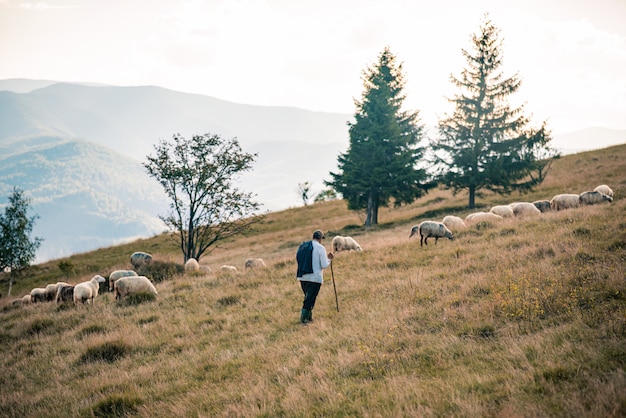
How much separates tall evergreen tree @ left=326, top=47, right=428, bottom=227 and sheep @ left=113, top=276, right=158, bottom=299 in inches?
753

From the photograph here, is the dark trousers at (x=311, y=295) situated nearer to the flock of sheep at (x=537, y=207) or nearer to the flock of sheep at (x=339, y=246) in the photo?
the flock of sheep at (x=339, y=246)

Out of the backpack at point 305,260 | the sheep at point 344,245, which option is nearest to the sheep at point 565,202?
the sheep at point 344,245

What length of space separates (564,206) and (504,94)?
12859 millimetres

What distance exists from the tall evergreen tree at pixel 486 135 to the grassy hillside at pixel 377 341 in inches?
561

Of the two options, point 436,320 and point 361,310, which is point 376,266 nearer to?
point 361,310

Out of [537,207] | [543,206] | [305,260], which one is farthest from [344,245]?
[543,206]

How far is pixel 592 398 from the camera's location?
3654 millimetres

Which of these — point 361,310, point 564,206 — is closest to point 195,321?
point 361,310

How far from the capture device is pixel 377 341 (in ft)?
20.8

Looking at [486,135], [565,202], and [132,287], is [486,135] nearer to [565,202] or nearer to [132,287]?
[565,202]

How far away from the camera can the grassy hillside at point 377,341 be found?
14.5ft

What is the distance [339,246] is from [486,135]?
56.5ft

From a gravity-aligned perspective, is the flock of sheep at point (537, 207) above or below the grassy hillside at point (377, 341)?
above

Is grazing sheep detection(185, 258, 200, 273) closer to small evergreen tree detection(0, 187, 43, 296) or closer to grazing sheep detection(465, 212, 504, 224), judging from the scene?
grazing sheep detection(465, 212, 504, 224)
